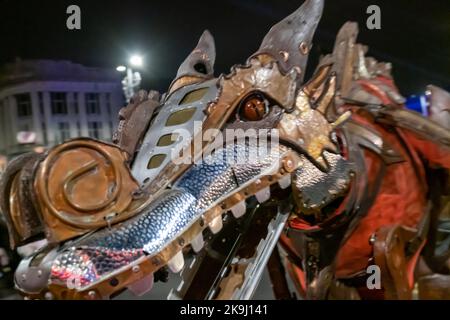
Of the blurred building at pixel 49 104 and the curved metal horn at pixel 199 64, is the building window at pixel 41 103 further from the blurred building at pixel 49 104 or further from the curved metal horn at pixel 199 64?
the curved metal horn at pixel 199 64

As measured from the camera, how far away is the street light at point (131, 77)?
6.39 feet

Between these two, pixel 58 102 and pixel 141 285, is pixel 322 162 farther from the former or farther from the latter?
pixel 58 102

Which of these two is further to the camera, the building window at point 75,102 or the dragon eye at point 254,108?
the building window at point 75,102

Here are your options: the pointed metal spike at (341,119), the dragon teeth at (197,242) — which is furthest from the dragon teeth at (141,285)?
the pointed metal spike at (341,119)

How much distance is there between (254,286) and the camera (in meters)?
1.12

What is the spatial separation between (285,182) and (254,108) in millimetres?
181

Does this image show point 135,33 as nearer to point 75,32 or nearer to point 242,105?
point 75,32

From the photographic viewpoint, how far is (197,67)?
1438mm

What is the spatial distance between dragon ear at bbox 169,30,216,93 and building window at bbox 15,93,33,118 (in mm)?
769

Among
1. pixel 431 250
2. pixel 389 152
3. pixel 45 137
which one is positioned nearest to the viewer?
pixel 389 152

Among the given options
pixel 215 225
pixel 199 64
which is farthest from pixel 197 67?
pixel 215 225

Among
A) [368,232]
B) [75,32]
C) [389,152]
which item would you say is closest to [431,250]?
[368,232]

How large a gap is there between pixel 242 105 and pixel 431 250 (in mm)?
846

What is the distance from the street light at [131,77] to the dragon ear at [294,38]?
2.63 feet
